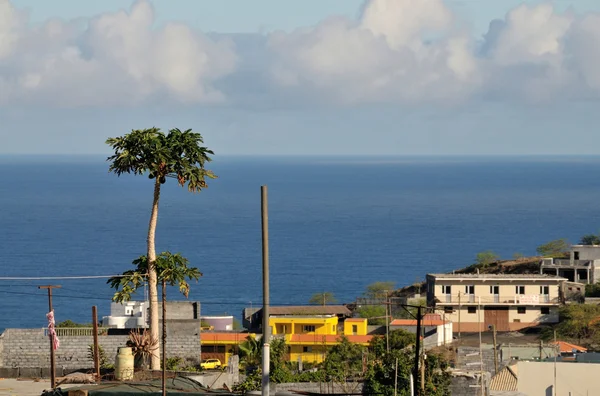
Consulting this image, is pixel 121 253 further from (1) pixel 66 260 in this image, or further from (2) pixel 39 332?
(2) pixel 39 332

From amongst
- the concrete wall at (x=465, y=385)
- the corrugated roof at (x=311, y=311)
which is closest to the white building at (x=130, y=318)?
the concrete wall at (x=465, y=385)

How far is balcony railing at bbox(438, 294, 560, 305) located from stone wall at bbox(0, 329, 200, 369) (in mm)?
47456

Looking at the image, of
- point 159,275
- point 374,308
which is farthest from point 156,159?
point 374,308

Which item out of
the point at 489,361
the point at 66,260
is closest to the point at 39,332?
the point at 489,361

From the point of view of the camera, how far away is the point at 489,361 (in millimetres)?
59000

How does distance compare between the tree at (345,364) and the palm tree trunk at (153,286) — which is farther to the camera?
the tree at (345,364)

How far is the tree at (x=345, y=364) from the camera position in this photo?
54875mm

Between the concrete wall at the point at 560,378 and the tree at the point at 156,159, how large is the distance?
16.0 metres

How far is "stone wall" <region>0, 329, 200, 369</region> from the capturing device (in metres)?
46.8

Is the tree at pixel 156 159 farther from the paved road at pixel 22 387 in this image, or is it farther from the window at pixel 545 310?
the window at pixel 545 310

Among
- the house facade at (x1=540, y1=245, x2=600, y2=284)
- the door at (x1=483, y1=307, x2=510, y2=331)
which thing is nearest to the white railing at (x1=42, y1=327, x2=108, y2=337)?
the door at (x1=483, y1=307, x2=510, y2=331)

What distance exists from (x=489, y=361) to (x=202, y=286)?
325 ft

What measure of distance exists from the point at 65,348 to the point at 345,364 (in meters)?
21.3

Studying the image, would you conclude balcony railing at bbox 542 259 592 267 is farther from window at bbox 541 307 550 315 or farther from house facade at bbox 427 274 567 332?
window at bbox 541 307 550 315
